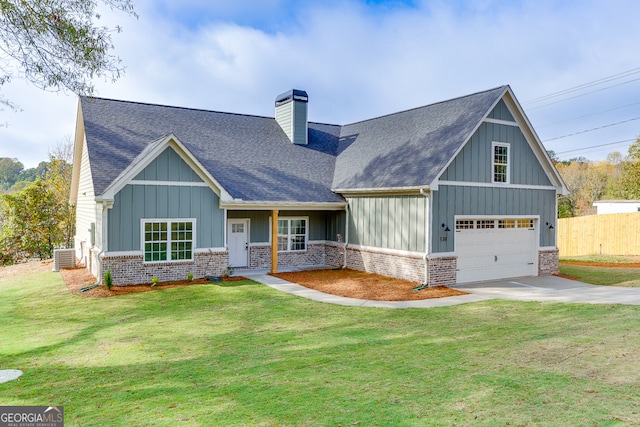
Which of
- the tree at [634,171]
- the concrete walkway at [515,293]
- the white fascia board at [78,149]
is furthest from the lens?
the tree at [634,171]

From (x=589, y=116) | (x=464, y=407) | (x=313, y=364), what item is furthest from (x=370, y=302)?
(x=589, y=116)

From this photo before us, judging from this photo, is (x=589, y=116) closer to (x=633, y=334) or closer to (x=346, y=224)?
(x=346, y=224)

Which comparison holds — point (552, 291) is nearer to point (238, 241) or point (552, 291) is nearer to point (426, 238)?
point (426, 238)

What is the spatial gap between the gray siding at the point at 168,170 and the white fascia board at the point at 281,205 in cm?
150

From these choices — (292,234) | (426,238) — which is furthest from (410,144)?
(292,234)

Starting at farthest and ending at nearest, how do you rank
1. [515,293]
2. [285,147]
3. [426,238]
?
1. [285,147]
2. [426,238]
3. [515,293]

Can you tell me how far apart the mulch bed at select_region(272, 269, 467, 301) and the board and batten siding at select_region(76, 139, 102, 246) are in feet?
21.0

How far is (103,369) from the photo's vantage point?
6.54m

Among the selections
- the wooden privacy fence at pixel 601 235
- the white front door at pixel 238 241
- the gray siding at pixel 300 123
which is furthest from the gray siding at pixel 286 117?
the wooden privacy fence at pixel 601 235

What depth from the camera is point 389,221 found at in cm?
1518

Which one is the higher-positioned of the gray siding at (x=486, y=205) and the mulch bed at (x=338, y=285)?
the gray siding at (x=486, y=205)

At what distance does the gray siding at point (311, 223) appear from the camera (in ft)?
55.9

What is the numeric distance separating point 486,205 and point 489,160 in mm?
1568

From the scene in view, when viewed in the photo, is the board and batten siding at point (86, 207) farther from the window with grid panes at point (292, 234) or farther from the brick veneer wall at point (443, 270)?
the brick veneer wall at point (443, 270)
